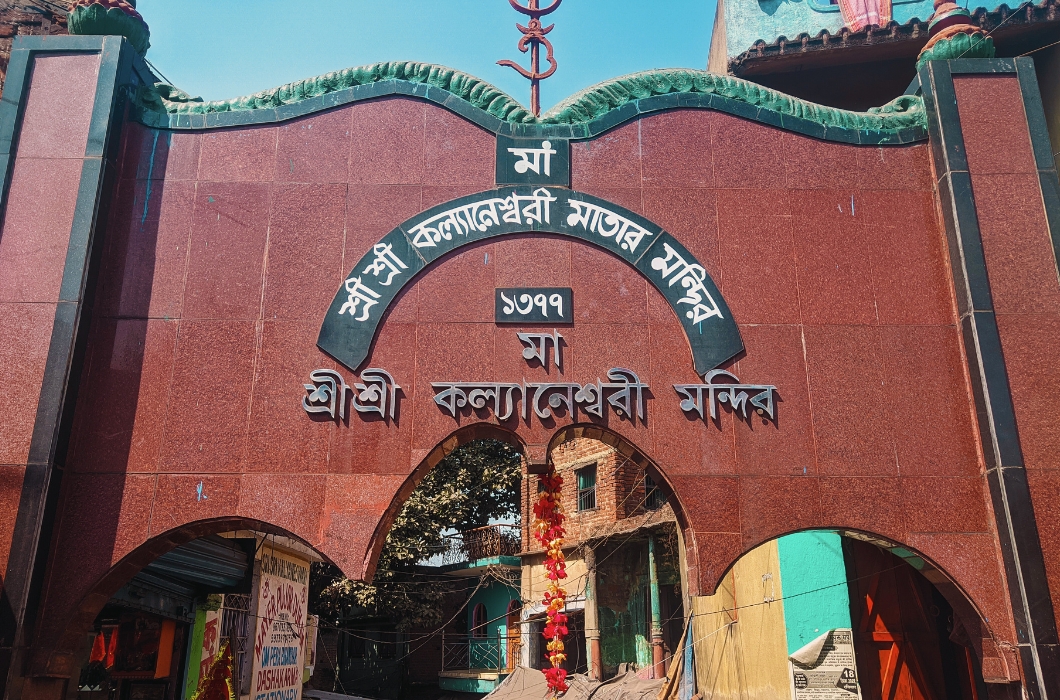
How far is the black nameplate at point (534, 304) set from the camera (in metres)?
8.34

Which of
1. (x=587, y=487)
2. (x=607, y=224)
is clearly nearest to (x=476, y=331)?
(x=607, y=224)

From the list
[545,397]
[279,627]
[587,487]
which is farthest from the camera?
[587,487]

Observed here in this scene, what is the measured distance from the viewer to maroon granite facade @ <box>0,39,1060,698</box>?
7.69 metres

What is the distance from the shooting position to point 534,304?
27.5ft

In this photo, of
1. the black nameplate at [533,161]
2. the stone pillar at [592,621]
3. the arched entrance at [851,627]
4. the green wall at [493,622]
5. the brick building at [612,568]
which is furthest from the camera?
the green wall at [493,622]

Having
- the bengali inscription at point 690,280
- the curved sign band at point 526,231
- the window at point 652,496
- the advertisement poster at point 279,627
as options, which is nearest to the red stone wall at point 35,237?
the curved sign band at point 526,231

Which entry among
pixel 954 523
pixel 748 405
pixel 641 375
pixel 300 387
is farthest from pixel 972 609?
pixel 300 387

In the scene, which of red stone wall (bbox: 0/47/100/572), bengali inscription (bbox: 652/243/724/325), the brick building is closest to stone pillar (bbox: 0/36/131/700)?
red stone wall (bbox: 0/47/100/572)

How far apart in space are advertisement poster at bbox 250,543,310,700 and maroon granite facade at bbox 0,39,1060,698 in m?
6.42

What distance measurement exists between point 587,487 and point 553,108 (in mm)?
13593

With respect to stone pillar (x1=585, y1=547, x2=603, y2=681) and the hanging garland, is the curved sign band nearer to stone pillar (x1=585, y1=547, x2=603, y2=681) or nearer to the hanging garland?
the hanging garland

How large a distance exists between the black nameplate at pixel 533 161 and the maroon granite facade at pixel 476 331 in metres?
0.15

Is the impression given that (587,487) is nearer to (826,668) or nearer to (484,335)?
(826,668)

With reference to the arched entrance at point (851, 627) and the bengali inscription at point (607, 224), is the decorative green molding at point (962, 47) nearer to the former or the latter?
the bengali inscription at point (607, 224)
